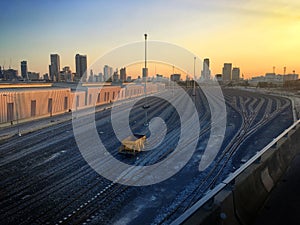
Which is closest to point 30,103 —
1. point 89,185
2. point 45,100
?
point 45,100

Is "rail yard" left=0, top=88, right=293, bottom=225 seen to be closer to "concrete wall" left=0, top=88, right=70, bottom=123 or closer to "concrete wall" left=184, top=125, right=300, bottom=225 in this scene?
"concrete wall" left=184, top=125, right=300, bottom=225

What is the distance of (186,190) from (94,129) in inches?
625

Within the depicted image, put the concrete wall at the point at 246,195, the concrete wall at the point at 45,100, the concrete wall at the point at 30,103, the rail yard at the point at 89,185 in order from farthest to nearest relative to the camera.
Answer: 1. the concrete wall at the point at 45,100
2. the concrete wall at the point at 30,103
3. the rail yard at the point at 89,185
4. the concrete wall at the point at 246,195

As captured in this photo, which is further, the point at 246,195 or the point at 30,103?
the point at 30,103

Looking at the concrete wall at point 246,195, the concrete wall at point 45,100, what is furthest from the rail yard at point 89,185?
the concrete wall at point 45,100

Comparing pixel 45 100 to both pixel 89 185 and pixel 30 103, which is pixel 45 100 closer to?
pixel 30 103

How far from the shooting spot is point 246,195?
6.65 meters

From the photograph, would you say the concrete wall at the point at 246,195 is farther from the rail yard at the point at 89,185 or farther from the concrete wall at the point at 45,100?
the concrete wall at the point at 45,100

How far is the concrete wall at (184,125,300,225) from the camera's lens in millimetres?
5277

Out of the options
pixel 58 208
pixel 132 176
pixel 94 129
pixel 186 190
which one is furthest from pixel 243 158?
pixel 94 129

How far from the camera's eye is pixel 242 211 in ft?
20.4

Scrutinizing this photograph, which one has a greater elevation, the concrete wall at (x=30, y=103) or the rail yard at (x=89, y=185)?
the concrete wall at (x=30, y=103)

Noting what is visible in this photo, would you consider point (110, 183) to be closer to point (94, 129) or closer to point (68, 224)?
point (68, 224)

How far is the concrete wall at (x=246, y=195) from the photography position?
5.28 metres
